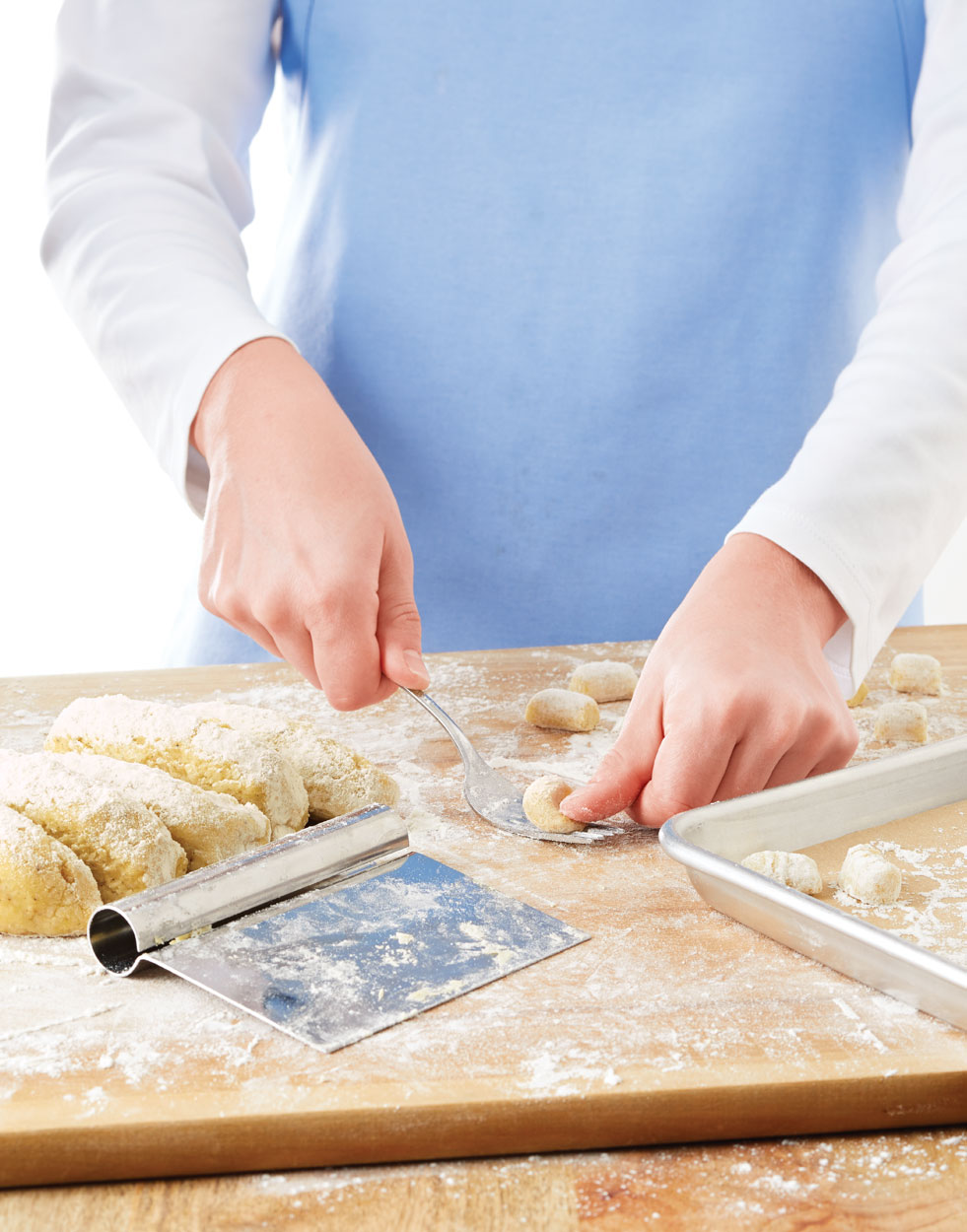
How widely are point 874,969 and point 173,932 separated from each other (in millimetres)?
439

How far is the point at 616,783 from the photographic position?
0.97 metres

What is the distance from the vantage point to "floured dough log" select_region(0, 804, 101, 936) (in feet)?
2.73

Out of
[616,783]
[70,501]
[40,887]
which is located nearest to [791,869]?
[616,783]

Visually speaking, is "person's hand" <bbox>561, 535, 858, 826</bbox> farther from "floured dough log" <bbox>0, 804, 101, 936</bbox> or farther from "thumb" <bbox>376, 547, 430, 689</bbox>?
"floured dough log" <bbox>0, 804, 101, 936</bbox>

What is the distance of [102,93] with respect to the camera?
4.76 feet

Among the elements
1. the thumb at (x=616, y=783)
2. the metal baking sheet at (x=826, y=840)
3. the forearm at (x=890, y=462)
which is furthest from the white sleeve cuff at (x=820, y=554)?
the thumb at (x=616, y=783)

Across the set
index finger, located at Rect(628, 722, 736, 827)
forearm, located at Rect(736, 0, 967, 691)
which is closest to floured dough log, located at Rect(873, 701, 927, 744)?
forearm, located at Rect(736, 0, 967, 691)

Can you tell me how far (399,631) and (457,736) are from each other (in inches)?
5.1

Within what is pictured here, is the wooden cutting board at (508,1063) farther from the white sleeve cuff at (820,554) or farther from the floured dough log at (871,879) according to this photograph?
the white sleeve cuff at (820,554)

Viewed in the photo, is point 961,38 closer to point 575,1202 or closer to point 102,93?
point 102,93

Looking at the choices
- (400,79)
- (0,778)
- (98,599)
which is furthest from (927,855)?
(98,599)

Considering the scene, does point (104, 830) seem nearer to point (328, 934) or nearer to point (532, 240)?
point (328, 934)

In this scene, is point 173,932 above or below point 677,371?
below

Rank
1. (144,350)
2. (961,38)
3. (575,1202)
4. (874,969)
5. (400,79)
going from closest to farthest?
(575,1202) < (874,969) < (144,350) < (961,38) < (400,79)
